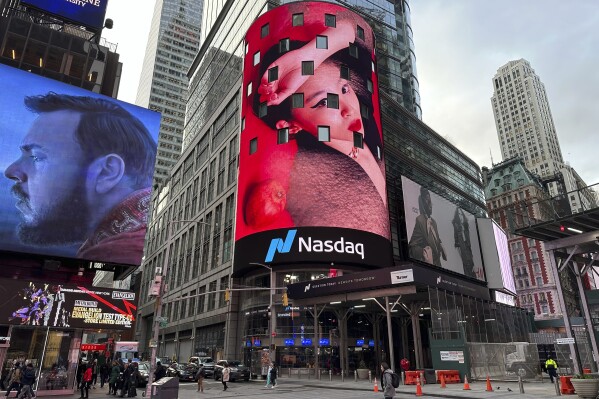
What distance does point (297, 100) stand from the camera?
5462cm

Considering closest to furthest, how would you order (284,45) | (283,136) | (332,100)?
1. (283,136)
2. (332,100)
3. (284,45)

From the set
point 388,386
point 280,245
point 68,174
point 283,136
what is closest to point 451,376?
point 388,386

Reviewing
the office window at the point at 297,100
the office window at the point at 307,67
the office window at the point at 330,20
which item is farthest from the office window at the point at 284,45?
the office window at the point at 297,100

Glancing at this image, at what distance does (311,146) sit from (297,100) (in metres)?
7.03

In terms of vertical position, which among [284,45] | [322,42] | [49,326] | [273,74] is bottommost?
[49,326]

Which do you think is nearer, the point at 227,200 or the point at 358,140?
the point at 358,140

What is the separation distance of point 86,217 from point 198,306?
1451 inches

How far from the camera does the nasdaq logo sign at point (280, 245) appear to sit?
47344 mm

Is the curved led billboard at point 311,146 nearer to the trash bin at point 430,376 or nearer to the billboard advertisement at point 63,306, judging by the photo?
the trash bin at point 430,376

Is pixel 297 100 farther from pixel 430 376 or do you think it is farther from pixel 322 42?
pixel 430 376

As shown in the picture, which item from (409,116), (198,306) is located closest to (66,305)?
(198,306)

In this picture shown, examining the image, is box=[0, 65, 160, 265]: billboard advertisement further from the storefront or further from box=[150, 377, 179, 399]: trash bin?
box=[150, 377, 179, 399]: trash bin

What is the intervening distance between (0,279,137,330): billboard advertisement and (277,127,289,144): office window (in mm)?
27941

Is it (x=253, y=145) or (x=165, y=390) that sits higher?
(x=253, y=145)
